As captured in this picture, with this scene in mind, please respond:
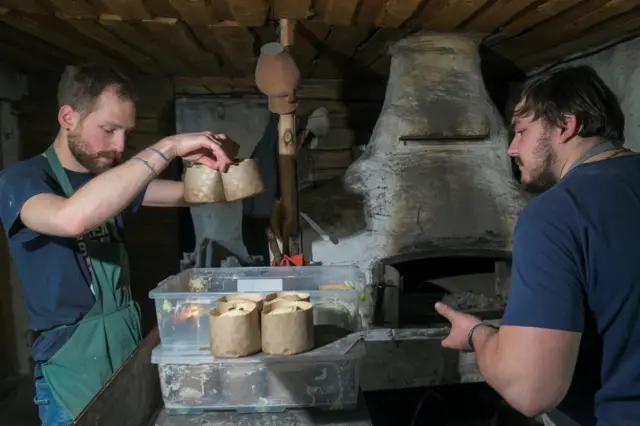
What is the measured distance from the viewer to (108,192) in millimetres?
1024

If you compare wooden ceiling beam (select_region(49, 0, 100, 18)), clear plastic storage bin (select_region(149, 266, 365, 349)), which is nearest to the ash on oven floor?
clear plastic storage bin (select_region(149, 266, 365, 349))

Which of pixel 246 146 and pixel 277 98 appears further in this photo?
pixel 246 146

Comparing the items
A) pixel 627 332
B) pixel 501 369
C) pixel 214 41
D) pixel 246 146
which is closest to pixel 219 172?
pixel 501 369

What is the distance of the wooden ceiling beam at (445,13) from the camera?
5.68 feet

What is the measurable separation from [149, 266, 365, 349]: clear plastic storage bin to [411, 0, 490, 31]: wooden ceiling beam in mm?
1016

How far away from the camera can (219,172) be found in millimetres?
1146

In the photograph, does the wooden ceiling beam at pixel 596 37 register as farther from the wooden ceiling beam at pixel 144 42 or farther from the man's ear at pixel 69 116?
the man's ear at pixel 69 116

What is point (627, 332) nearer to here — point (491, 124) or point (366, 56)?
point (491, 124)

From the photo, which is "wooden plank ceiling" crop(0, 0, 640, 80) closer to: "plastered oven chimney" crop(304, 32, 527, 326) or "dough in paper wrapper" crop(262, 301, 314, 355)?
"plastered oven chimney" crop(304, 32, 527, 326)

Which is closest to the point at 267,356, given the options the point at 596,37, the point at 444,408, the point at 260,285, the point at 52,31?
the point at 260,285

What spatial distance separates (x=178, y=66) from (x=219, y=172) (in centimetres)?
182

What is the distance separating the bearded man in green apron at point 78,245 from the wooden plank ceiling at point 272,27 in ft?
1.87

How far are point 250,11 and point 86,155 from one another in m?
0.82

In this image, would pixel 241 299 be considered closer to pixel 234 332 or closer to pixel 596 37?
pixel 234 332
